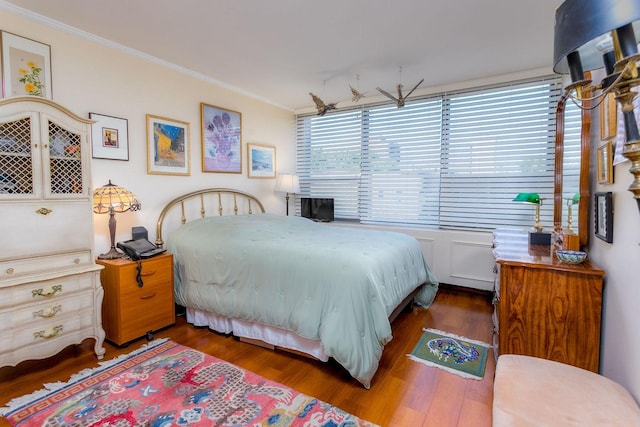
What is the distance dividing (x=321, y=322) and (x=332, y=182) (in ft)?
10.3

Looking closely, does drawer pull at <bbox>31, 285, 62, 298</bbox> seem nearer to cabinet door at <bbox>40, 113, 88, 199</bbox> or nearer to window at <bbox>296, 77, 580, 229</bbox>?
cabinet door at <bbox>40, 113, 88, 199</bbox>

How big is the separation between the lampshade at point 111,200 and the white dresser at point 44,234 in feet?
0.92

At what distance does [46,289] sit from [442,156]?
4.22 meters

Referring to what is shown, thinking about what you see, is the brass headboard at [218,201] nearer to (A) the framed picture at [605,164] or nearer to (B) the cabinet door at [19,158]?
(B) the cabinet door at [19,158]

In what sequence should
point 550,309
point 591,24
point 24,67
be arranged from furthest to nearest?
point 24,67, point 550,309, point 591,24

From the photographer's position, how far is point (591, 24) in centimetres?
69

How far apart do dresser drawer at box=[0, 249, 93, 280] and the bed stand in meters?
0.80

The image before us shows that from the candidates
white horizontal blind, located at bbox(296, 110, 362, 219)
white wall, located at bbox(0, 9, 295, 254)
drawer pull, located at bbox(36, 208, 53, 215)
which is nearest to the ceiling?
white wall, located at bbox(0, 9, 295, 254)

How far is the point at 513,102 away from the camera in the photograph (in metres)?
3.69

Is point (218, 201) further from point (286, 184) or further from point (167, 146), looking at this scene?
point (286, 184)

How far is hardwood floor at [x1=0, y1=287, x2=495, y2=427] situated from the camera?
72.9 inches

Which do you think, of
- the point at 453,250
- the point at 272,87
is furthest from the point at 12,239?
the point at 453,250

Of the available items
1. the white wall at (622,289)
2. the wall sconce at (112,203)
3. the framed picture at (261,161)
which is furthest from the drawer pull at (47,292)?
the white wall at (622,289)

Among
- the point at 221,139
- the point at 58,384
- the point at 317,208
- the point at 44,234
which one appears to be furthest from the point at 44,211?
the point at 317,208
